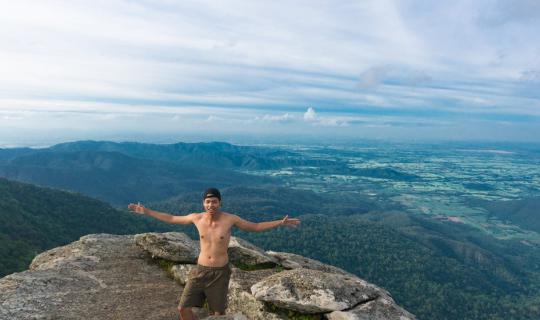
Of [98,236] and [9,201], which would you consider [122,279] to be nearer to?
[98,236]

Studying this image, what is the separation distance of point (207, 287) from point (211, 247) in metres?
1.81

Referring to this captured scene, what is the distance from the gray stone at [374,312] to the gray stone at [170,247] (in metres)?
10.7

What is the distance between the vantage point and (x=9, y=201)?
6417 inches

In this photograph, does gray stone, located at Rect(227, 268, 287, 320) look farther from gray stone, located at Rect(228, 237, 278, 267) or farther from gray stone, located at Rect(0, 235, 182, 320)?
gray stone, located at Rect(0, 235, 182, 320)

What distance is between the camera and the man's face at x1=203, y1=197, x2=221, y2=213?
44.2ft

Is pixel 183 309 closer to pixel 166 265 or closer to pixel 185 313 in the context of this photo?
pixel 185 313

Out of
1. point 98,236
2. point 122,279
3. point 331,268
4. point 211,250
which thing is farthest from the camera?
point 98,236

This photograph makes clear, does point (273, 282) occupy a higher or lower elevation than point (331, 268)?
higher

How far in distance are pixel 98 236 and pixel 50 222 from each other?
161m

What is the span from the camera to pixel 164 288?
809 inches

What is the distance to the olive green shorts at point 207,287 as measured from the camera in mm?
14602

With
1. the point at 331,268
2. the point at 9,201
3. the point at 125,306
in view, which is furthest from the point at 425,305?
the point at 9,201

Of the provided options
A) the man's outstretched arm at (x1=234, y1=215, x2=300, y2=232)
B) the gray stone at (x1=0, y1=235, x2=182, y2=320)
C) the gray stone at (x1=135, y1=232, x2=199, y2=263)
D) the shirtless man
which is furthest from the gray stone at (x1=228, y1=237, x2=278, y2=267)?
the man's outstretched arm at (x1=234, y1=215, x2=300, y2=232)

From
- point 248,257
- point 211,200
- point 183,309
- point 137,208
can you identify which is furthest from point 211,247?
point 248,257
